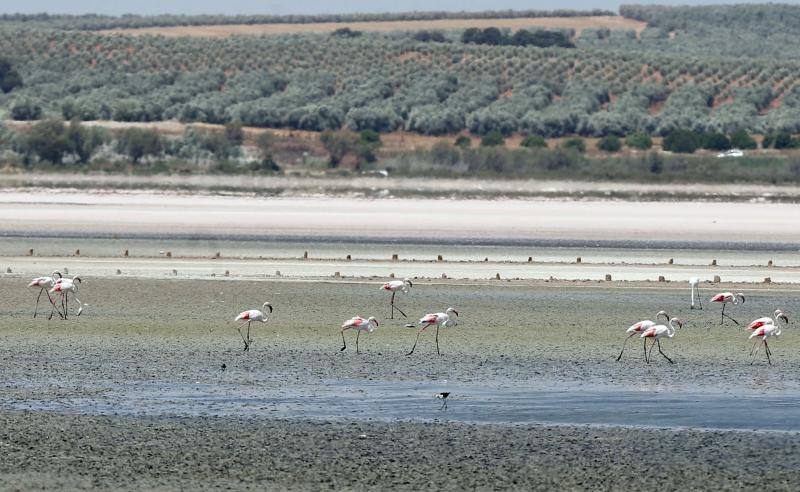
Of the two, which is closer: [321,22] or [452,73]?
[452,73]

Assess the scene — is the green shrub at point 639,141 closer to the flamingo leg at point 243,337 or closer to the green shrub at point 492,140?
the green shrub at point 492,140

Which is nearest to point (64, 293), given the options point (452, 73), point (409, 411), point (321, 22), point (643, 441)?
point (409, 411)

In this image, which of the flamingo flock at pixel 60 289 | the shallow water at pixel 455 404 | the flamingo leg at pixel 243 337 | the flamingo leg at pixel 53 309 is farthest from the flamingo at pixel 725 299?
the flamingo leg at pixel 53 309

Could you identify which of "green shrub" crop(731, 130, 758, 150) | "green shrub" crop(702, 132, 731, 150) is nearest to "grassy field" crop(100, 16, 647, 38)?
"green shrub" crop(702, 132, 731, 150)

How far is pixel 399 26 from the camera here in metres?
127

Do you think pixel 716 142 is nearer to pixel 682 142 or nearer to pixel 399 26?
pixel 682 142

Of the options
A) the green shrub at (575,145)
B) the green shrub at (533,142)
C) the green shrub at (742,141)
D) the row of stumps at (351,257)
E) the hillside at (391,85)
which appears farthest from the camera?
the hillside at (391,85)

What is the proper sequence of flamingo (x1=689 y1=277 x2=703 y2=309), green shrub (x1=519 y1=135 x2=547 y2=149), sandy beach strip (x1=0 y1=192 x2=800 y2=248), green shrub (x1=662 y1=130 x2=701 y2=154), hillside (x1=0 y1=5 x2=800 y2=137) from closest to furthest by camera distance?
flamingo (x1=689 y1=277 x2=703 y2=309) < sandy beach strip (x1=0 y1=192 x2=800 y2=248) < green shrub (x1=662 y1=130 x2=701 y2=154) < green shrub (x1=519 y1=135 x2=547 y2=149) < hillside (x1=0 y1=5 x2=800 y2=137)

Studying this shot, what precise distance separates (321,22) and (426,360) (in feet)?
366

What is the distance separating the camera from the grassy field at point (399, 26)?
373 ft

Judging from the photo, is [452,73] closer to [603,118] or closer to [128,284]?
[603,118]

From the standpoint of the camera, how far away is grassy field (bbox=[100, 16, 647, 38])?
373 ft

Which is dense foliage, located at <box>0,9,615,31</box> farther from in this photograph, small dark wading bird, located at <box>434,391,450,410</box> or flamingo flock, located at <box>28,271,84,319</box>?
small dark wading bird, located at <box>434,391,450,410</box>

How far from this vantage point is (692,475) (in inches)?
554
